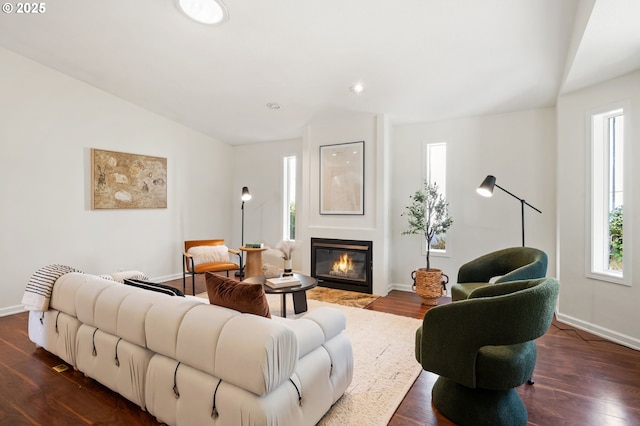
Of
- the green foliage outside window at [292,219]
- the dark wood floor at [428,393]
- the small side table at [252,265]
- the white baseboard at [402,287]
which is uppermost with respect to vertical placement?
the green foliage outside window at [292,219]

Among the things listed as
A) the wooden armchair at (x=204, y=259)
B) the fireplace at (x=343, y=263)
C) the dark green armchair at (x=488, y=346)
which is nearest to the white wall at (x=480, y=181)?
the fireplace at (x=343, y=263)

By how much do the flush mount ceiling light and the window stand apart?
3.74 metres

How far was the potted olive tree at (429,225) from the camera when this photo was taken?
4.17 metres

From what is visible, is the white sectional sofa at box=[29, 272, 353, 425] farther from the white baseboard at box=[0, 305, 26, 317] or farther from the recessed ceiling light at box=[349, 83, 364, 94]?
the recessed ceiling light at box=[349, 83, 364, 94]

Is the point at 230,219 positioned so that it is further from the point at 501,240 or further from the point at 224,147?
the point at 501,240

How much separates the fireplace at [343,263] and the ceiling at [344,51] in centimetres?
196

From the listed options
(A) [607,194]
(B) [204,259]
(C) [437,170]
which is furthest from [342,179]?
(A) [607,194]

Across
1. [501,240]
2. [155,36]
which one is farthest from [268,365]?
[501,240]

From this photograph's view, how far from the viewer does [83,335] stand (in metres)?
2.33

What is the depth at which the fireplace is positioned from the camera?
190 inches

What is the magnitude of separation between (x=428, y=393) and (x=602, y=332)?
2.20 meters

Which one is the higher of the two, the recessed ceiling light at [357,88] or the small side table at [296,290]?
the recessed ceiling light at [357,88]

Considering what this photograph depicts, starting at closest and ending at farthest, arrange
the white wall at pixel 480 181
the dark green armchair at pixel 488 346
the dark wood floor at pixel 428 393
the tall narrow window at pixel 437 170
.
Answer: the dark green armchair at pixel 488 346
the dark wood floor at pixel 428 393
the white wall at pixel 480 181
the tall narrow window at pixel 437 170

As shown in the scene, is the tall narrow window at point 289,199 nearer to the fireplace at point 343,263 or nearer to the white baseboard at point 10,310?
the fireplace at point 343,263
